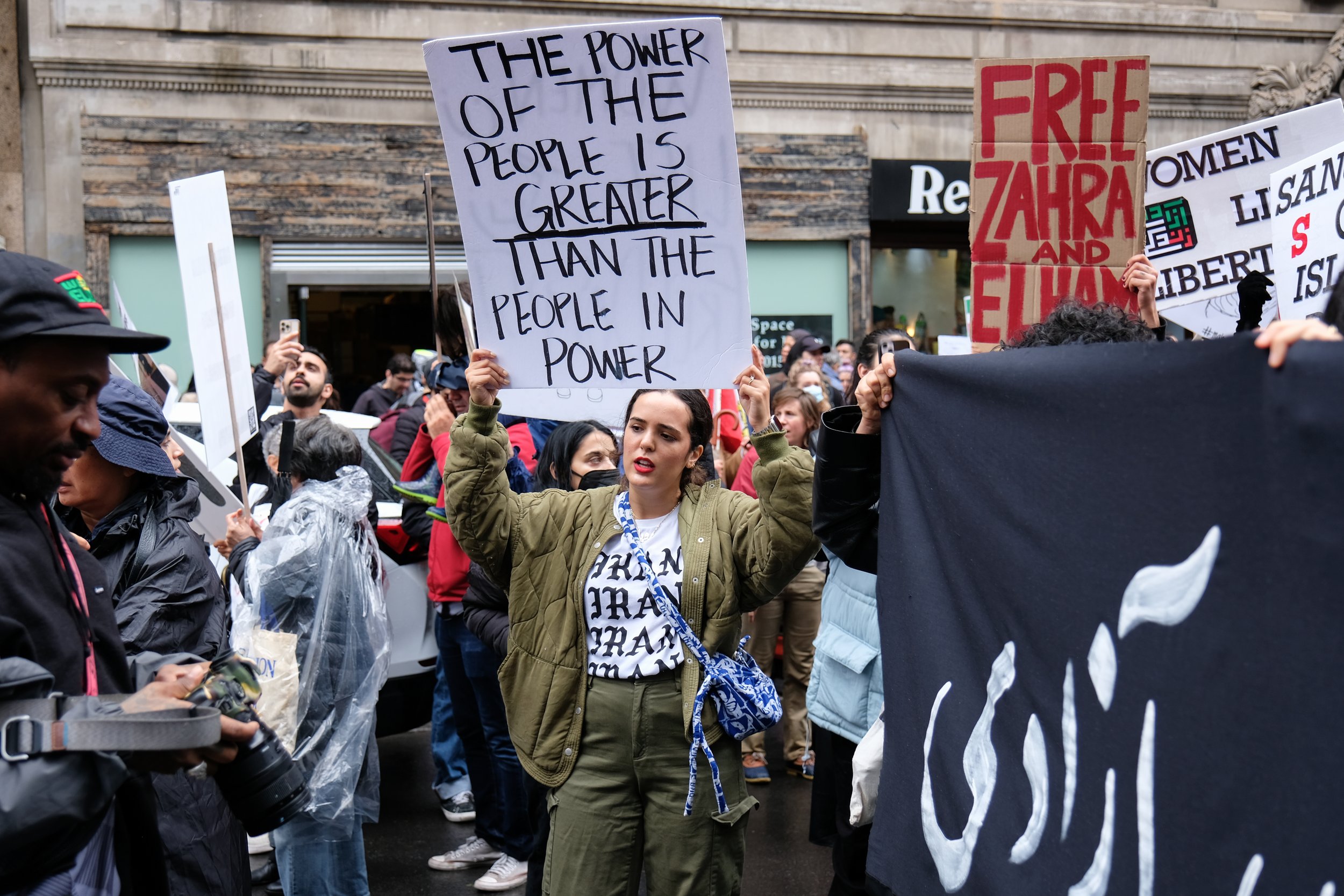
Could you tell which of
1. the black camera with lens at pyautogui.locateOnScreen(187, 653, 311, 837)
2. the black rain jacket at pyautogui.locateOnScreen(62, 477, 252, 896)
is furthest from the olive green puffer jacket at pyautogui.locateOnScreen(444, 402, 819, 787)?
the black camera with lens at pyautogui.locateOnScreen(187, 653, 311, 837)

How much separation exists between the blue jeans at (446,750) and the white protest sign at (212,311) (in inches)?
70.8

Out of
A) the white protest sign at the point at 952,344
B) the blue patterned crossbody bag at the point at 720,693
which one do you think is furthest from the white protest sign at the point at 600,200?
the white protest sign at the point at 952,344

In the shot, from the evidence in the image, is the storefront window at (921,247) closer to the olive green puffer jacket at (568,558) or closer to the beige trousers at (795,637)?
the beige trousers at (795,637)

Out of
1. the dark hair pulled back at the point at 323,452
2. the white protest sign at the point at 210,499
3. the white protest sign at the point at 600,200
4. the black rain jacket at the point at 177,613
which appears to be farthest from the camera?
the dark hair pulled back at the point at 323,452

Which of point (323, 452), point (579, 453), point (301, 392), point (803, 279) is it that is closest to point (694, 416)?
point (579, 453)

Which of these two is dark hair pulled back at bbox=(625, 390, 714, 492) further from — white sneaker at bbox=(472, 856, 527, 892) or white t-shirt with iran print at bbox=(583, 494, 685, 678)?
white sneaker at bbox=(472, 856, 527, 892)

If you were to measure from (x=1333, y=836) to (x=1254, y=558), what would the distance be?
390 millimetres

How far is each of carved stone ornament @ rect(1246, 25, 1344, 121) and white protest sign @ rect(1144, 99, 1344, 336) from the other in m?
11.3

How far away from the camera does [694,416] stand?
11.9 feet

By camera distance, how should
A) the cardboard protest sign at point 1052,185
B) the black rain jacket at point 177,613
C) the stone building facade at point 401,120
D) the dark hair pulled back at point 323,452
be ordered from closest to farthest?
the black rain jacket at point 177,613 < the cardboard protest sign at point 1052,185 < the dark hair pulled back at point 323,452 < the stone building facade at point 401,120

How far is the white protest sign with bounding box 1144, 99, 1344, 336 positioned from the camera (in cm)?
510

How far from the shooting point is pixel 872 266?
1490 cm

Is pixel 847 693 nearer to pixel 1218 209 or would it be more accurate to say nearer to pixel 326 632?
pixel 326 632

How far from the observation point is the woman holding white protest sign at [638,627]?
3268 mm
